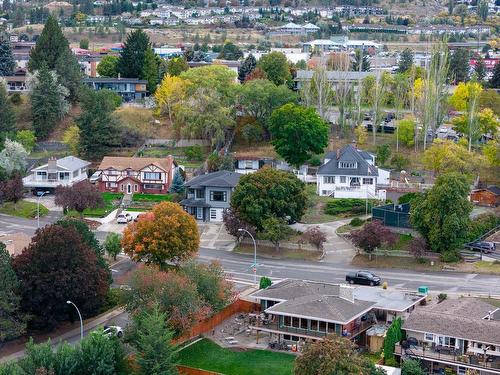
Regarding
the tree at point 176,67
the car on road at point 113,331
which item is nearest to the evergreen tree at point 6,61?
the tree at point 176,67

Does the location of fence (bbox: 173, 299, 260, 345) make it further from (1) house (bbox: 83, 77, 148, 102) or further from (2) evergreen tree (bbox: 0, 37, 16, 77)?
(2) evergreen tree (bbox: 0, 37, 16, 77)

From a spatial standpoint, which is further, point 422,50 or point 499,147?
point 422,50

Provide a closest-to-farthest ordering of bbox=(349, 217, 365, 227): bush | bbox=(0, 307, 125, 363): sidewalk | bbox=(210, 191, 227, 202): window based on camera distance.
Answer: bbox=(0, 307, 125, 363): sidewalk
bbox=(349, 217, 365, 227): bush
bbox=(210, 191, 227, 202): window

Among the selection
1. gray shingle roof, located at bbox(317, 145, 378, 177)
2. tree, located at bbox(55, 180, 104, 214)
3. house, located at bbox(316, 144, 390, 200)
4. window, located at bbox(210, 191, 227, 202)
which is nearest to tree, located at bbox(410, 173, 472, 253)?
house, located at bbox(316, 144, 390, 200)

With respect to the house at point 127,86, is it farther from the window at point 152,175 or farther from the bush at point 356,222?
the bush at point 356,222

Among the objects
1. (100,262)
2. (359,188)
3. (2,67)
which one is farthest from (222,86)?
(100,262)

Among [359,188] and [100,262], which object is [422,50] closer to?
[359,188]
